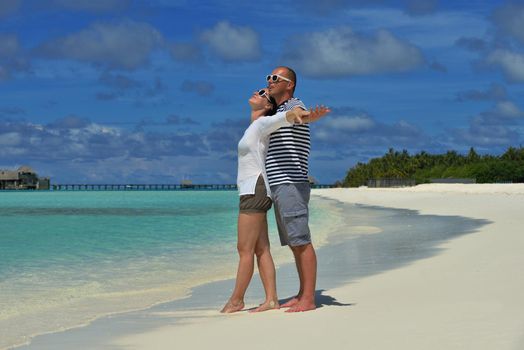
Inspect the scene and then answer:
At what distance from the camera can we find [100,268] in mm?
12281

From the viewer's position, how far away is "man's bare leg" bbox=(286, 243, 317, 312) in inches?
237

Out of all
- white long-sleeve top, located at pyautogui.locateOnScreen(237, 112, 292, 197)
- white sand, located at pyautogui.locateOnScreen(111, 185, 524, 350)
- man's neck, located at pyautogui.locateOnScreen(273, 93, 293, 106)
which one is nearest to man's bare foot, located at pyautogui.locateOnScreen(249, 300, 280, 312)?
white sand, located at pyautogui.locateOnScreen(111, 185, 524, 350)

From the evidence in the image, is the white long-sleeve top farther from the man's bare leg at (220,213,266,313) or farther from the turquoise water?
the turquoise water

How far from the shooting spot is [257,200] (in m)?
6.00

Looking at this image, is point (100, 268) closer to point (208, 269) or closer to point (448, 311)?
point (208, 269)

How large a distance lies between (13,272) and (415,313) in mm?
8115

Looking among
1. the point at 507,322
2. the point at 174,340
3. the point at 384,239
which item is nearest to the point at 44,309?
the point at 174,340

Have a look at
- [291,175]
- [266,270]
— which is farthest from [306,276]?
[291,175]

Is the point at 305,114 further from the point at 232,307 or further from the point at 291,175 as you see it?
the point at 232,307

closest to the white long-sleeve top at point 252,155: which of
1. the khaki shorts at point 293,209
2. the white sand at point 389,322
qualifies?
the khaki shorts at point 293,209

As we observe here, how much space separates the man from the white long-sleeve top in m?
0.06

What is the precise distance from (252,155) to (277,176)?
0.85 feet

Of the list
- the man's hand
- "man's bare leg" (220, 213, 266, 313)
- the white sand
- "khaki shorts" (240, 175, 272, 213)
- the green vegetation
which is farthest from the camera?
the green vegetation

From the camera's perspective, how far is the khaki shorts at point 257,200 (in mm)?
5965
